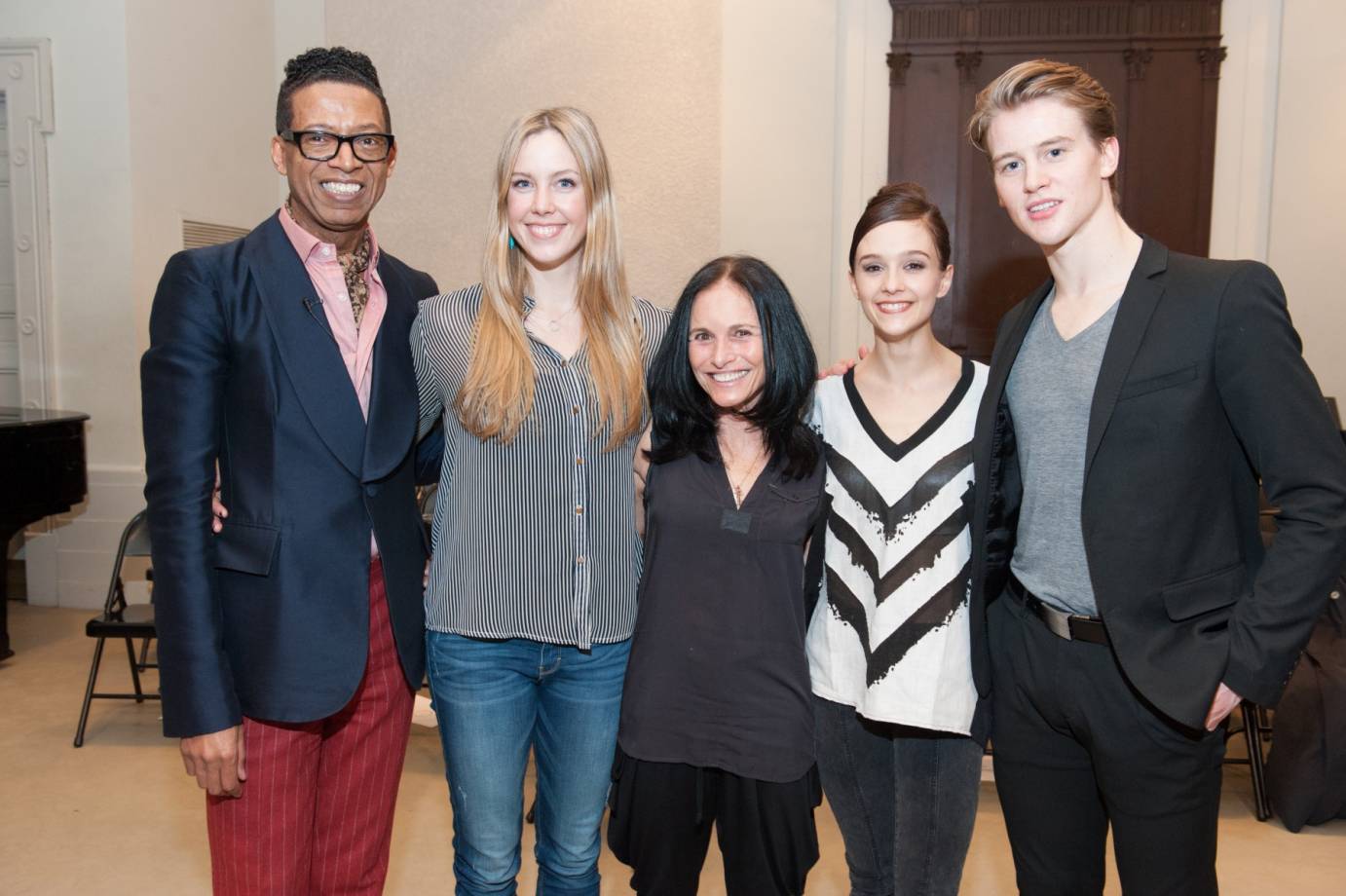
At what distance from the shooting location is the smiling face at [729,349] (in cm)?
200

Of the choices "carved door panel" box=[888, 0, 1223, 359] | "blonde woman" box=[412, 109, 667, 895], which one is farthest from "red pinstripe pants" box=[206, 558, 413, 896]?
"carved door panel" box=[888, 0, 1223, 359]

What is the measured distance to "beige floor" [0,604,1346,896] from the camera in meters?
3.21

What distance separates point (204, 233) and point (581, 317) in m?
5.62

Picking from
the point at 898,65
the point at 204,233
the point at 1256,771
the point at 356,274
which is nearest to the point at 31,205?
the point at 204,233

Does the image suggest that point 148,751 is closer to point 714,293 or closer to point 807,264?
point 714,293

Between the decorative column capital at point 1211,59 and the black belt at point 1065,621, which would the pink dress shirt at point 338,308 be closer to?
the black belt at point 1065,621

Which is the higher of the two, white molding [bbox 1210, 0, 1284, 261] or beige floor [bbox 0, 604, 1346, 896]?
white molding [bbox 1210, 0, 1284, 261]

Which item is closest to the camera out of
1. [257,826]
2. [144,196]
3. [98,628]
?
[257,826]

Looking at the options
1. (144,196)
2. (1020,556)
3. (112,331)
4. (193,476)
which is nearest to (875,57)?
(144,196)

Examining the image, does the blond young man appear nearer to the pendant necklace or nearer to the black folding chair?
the pendant necklace

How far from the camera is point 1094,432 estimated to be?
1700 millimetres

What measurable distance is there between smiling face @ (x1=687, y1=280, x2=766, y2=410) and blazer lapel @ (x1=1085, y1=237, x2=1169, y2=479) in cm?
62

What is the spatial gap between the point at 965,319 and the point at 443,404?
503 cm

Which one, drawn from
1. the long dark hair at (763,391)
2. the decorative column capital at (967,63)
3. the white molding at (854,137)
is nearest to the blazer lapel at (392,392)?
the long dark hair at (763,391)
